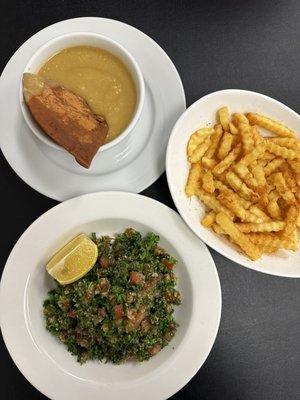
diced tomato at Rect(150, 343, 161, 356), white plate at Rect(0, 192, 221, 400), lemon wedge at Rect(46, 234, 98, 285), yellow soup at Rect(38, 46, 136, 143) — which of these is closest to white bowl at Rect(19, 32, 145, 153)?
yellow soup at Rect(38, 46, 136, 143)

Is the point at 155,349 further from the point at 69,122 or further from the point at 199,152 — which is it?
the point at 69,122

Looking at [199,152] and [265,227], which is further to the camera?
[199,152]

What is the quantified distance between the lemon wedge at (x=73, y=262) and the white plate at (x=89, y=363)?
2.0 inches

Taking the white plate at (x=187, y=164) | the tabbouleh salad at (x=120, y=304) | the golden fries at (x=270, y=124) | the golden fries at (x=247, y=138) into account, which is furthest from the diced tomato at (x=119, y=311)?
the golden fries at (x=270, y=124)

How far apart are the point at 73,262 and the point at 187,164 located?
57 centimetres

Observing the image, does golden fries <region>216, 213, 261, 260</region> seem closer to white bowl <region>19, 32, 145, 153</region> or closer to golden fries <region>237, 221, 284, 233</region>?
golden fries <region>237, 221, 284, 233</region>

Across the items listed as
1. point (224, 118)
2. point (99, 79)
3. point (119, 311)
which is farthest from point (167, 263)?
point (99, 79)

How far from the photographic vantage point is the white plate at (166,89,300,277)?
75.3 inches

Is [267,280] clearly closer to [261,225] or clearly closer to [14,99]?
[261,225]

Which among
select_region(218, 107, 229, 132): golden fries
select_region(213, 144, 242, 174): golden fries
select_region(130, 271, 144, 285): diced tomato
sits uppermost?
select_region(218, 107, 229, 132): golden fries

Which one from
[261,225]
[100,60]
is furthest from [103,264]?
[100,60]

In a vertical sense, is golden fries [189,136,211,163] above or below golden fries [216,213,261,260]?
above

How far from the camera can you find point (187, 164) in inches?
78.7

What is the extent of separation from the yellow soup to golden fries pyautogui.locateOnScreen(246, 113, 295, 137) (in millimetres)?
473
